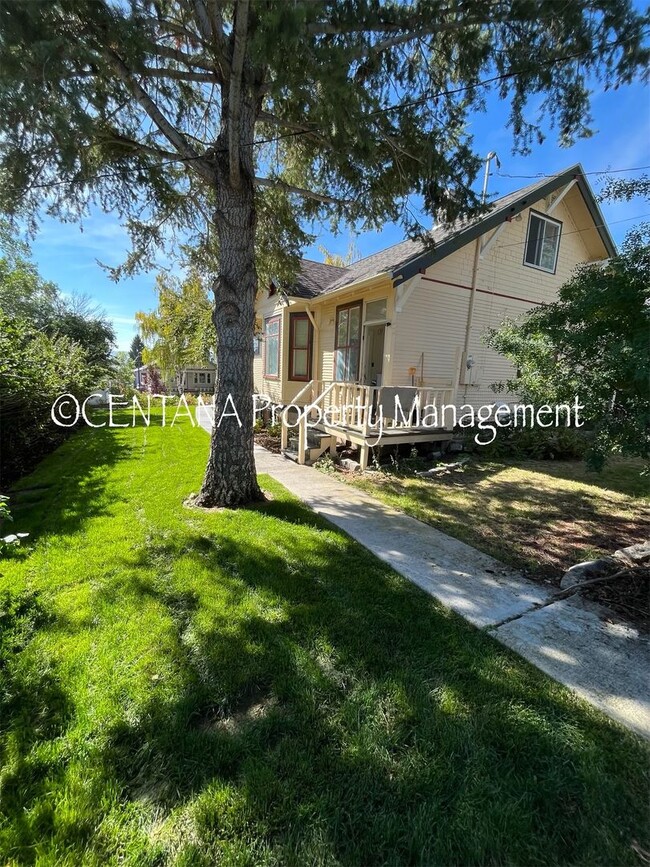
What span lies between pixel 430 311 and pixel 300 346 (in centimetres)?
444

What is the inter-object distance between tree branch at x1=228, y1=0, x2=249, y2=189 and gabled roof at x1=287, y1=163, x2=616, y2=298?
10.5 ft

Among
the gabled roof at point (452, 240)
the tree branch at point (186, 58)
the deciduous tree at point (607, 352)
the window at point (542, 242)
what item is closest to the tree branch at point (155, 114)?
the tree branch at point (186, 58)

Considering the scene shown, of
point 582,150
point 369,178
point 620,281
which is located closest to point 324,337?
point 369,178

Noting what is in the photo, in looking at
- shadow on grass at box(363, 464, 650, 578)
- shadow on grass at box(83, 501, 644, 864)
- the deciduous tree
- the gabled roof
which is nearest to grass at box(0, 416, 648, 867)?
shadow on grass at box(83, 501, 644, 864)

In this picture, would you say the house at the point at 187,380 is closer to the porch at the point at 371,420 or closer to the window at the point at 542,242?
the porch at the point at 371,420

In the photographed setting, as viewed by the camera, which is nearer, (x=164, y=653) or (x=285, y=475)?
(x=164, y=653)

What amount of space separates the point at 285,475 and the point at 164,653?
15.1 ft

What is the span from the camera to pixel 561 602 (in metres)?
3.09

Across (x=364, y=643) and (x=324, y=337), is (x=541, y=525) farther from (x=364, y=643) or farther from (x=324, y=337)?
(x=324, y=337)

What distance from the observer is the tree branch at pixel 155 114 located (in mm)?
3791

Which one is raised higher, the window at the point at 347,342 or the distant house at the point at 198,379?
the window at the point at 347,342

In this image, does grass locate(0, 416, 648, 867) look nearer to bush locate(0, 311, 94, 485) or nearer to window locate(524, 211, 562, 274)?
bush locate(0, 311, 94, 485)

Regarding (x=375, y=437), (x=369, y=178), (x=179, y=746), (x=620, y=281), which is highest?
(x=369, y=178)

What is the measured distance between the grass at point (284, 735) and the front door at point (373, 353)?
7221 millimetres
